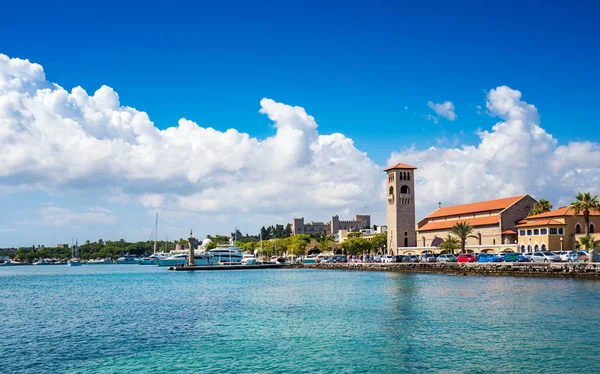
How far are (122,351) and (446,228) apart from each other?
10244 cm

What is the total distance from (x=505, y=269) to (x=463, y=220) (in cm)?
4684

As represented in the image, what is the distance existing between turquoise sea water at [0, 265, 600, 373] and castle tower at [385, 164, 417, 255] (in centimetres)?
7588

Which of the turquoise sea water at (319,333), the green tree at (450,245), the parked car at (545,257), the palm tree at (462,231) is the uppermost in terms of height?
the palm tree at (462,231)

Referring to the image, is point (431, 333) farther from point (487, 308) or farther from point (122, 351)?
point (122, 351)

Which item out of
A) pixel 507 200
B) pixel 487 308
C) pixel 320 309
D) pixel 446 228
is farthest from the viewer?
pixel 446 228

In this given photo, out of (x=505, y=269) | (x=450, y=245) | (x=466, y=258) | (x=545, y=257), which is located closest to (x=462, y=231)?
(x=450, y=245)

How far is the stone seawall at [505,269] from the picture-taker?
63269 millimetres

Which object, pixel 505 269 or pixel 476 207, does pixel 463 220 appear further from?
pixel 505 269

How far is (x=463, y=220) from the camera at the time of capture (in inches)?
4766

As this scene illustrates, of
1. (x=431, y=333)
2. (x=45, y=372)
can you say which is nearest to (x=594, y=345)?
(x=431, y=333)

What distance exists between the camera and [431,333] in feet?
103

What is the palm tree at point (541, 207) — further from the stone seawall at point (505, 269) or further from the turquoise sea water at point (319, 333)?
the turquoise sea water at point (319, 333)

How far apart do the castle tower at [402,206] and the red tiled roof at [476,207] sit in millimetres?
6497

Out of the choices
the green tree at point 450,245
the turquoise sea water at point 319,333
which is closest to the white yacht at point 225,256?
the green tree at point 450,245
